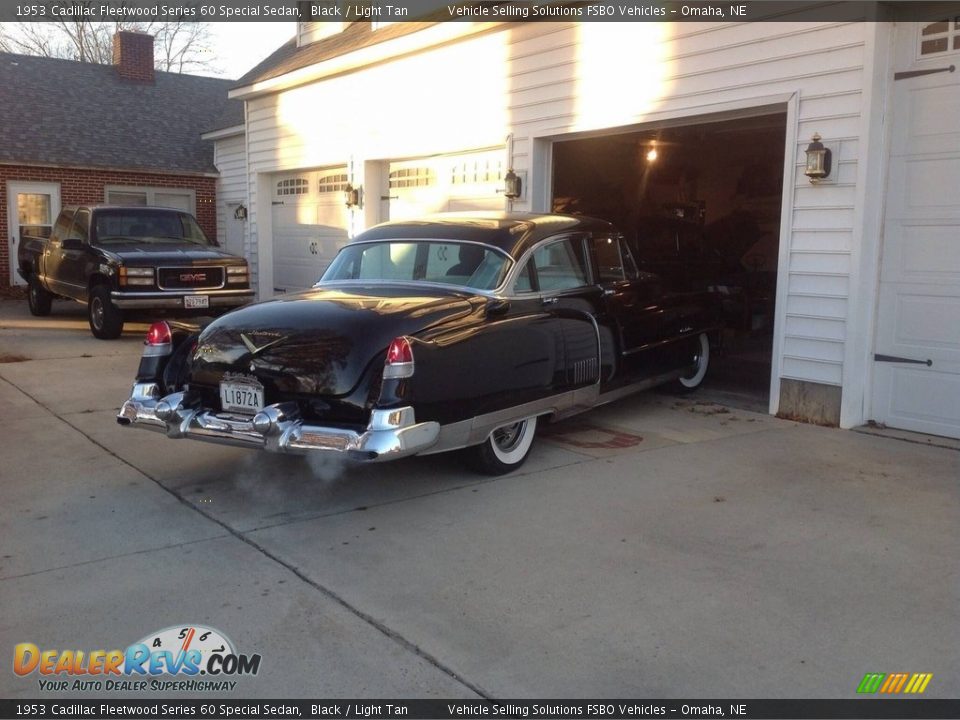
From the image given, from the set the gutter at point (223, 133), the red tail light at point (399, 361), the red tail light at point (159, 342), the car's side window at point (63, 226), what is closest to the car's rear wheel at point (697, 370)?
the red tail light at point (399, 361)

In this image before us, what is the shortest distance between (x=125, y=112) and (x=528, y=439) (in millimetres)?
18558

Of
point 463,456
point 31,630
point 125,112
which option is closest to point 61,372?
point 463,456

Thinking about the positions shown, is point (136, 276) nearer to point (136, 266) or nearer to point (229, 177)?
point (136, 266)

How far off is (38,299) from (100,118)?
7308 millimetres

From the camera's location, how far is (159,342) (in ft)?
17.6

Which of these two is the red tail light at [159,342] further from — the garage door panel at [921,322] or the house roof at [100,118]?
the house roof at [100,118]

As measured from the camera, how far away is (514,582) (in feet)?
13.0

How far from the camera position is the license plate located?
4824 millimetres

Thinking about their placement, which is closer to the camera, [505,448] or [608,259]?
[505,448]

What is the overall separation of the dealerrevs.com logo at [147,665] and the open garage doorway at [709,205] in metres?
6.16

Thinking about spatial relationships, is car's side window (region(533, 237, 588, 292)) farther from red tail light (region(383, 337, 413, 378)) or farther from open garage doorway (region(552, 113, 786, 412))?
open garage doorway (region(552, 113, 786, 412))

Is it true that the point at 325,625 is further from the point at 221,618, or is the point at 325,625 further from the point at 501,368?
the point at 501,368

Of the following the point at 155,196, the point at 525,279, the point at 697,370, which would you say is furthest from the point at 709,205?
the point at 155,196

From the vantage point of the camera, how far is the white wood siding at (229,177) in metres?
18.8
